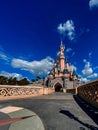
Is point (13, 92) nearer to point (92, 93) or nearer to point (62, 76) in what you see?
point (92, 93)

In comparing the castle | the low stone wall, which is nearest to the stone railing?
the low stone wall

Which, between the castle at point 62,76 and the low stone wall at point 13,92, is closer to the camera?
the low stone wall at point 13,92

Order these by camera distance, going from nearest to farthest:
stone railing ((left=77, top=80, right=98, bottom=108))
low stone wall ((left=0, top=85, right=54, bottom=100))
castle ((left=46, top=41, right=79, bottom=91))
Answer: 1. stone railing ((left=77, top=80, right=98, bottom=108))
2. low stone wall ((left=0, top=85, right=54, bottom=100))
3. castle ((left=46, top=41, right=79, bottom=91))

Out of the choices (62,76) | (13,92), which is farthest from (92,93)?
(62,76)

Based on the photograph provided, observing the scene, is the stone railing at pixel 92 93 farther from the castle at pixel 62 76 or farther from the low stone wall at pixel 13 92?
the castle at pixel 62 76

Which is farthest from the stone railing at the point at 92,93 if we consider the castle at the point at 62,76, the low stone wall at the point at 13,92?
the castle at the point at 62,76

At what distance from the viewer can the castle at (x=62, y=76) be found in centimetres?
6698

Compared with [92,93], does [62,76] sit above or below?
above

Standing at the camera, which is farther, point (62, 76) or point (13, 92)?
point (62, 76)

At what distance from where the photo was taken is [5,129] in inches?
156

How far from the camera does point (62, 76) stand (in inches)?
2753

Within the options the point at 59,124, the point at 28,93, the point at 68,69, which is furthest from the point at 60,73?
the point at 59,124

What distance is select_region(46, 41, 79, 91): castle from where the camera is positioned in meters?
67.0

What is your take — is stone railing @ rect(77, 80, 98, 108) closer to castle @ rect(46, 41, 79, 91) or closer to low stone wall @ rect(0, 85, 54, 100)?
low stone wall @ rect(0, 85, 54, 100)
